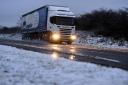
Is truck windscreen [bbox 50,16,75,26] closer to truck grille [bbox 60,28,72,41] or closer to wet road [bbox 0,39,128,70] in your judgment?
truck grille [bbox 60,28,72,41]

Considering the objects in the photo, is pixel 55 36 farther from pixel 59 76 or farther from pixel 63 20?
pixel 59 76

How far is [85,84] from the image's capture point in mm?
9484

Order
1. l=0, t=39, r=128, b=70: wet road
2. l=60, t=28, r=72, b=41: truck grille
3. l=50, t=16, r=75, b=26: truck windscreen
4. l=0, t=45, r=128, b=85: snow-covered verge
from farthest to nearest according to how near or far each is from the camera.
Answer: l=60, t=28, r=72, b=41: truck grille
l=50, t=16, r=75, b=26: truck windscreen
l=0, t=39, r=128, b=70: wet road
l=0, t=45, r=128, b=85: snow-covered verge

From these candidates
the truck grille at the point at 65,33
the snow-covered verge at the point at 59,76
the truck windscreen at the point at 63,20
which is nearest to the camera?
the snow-covered verge at the point at 59,76

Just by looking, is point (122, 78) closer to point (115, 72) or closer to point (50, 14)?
point (115, 72)

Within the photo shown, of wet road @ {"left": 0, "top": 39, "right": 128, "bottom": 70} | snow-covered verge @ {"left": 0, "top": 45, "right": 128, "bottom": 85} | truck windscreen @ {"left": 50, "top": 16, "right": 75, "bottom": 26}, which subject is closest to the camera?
snow-covered verge @ {"left": 0, "top": 45, "right": 128, "bottom": 85}

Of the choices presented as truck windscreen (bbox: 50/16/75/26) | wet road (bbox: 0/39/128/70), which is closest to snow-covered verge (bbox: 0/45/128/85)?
wet road (bbox: 0/39/128/70)

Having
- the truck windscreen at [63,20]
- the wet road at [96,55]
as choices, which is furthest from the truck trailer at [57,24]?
the wet road at [96,55]

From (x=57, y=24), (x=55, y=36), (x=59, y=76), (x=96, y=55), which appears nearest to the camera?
(x=59, y=76)

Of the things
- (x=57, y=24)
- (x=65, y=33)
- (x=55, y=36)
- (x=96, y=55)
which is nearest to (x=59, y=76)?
(x=96, y=55)

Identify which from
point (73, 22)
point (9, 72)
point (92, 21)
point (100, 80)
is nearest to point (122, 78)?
point (100, 80)

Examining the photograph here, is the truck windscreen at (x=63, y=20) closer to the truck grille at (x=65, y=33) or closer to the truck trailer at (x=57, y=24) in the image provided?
the truck trailer at (x=57, y=24)

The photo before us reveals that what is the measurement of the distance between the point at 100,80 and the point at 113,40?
33.3m

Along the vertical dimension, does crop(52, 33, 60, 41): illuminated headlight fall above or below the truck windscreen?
below
